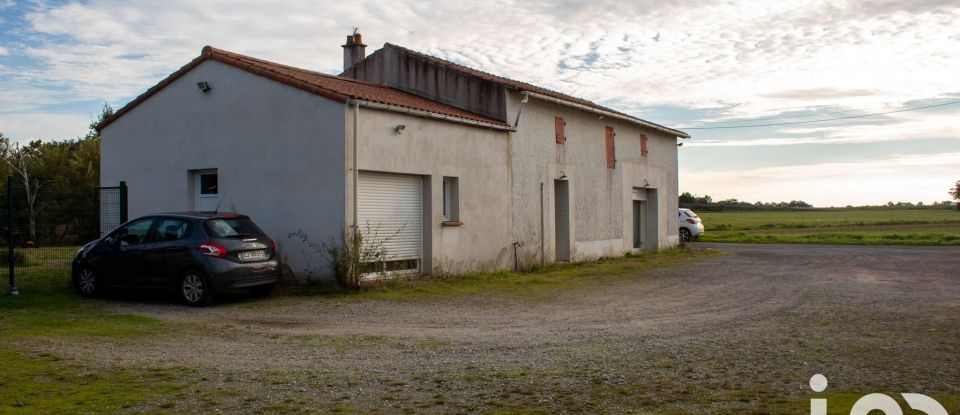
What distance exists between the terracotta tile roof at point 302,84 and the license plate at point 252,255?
3044 mm

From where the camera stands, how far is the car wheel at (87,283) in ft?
43.0

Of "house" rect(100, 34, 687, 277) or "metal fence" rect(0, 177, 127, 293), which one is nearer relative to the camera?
"metal fence" rect(0, 177, 127, 293)

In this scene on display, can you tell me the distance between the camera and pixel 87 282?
1320cm

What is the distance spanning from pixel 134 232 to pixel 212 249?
178cm

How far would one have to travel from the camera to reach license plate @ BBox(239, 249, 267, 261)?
12.3 metres

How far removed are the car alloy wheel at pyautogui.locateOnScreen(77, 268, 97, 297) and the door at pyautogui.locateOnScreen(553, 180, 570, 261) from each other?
38.2 feet

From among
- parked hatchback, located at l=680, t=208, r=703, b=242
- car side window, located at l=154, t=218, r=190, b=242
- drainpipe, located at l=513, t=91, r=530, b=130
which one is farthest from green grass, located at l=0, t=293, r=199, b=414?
parked hatchback, located at l=680, t=208, r=703, b=242

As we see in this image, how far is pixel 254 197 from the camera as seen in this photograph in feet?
49.2

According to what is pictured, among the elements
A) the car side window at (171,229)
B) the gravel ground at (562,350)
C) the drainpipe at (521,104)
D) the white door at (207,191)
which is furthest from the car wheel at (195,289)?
the drainpipe at (521,104)

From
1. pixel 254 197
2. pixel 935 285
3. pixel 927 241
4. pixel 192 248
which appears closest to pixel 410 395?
pixel 192 248

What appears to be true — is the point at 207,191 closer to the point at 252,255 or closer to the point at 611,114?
the point at 252,255

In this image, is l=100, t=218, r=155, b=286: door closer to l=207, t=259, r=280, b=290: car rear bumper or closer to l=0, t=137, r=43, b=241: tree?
l=207, t=259, r=280, b=290: car rear bumper

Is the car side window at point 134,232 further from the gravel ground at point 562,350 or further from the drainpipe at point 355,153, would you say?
the drainpipe at point 355,153

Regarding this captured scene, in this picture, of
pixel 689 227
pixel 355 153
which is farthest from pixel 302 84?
pixel 689 227
